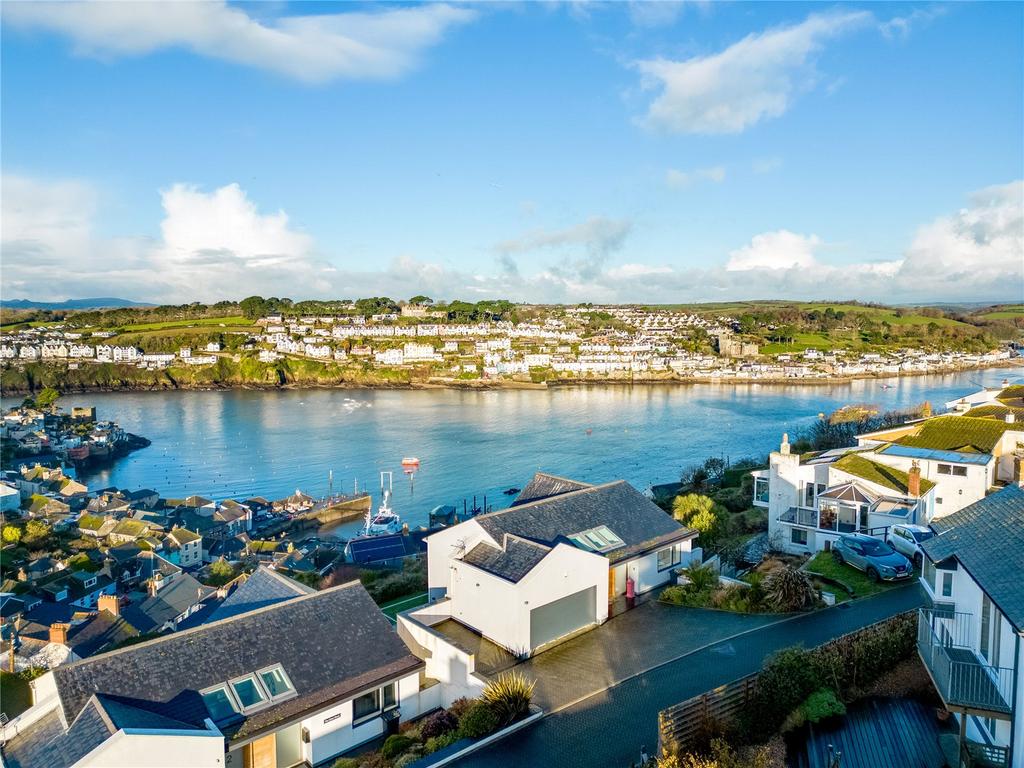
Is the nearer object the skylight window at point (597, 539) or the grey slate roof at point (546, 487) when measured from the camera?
the skylight window at point (597, 539)

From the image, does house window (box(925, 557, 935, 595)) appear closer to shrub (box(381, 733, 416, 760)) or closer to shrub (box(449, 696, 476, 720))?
shrub (box(449, 696, 476, 720))

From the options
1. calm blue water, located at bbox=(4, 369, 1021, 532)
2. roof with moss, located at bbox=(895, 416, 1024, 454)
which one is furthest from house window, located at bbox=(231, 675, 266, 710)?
calm blue water, located at bbox=(4, 369, 1021, 532)

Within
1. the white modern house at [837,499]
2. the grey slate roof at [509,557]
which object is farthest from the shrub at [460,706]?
the white modern house at [837,499]

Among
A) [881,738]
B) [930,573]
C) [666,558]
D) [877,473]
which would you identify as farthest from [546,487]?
[881,738]

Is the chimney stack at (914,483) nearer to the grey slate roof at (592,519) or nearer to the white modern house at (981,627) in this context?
the grey slate roof at (592,519)

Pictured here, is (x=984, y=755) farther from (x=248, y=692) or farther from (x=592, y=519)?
(x=248, y=692)

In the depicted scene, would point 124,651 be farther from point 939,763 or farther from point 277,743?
point 939,763

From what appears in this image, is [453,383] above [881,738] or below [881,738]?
below

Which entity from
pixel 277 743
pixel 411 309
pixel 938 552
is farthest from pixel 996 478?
pixel 411 309
